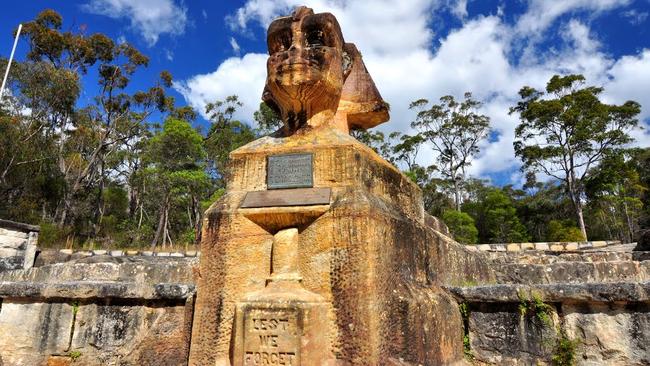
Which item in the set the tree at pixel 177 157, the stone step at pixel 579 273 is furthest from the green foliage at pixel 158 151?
the stone step at pixel 579 273

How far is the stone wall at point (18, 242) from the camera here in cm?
942

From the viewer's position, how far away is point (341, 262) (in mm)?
2836

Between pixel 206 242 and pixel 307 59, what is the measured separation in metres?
1.52

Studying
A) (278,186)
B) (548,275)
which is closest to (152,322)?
(278,186)

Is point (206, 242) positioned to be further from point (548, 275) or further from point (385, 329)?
point (548, 275)

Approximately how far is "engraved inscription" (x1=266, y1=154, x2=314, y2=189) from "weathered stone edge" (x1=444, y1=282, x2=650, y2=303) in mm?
1453

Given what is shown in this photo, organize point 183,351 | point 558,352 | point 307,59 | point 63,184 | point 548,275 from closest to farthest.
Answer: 1. point 558,352
2. point 183,351
3. point 307,59
4. point 548,275
5. point 63,184

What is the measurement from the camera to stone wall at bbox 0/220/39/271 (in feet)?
30.9

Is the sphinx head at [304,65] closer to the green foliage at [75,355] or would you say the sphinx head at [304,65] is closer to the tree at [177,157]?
the green foliage at [75,355]

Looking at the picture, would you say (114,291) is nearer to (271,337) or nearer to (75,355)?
(75,355)

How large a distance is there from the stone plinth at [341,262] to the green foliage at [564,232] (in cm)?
2382

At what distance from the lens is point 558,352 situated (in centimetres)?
295

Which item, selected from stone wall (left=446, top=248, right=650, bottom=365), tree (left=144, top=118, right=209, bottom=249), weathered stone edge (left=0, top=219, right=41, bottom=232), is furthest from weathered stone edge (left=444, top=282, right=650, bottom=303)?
tree (left=144, top=118, right=209, bottom=249)

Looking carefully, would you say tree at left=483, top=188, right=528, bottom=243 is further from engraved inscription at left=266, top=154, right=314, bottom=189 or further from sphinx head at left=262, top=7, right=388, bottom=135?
engraved inscription at left=266, top=154, right=314, bottom=189
